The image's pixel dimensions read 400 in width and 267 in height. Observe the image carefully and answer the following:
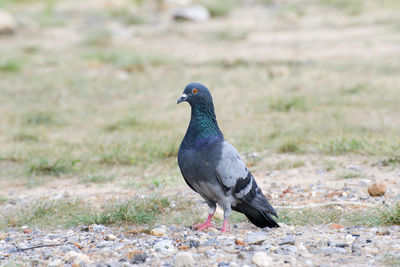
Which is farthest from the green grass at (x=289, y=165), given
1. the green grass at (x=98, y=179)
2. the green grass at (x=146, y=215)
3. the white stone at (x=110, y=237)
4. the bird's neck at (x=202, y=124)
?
the white stone at (x=110, y=237)

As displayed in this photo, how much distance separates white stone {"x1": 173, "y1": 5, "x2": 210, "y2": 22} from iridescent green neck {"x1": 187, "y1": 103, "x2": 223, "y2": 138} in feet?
39.7

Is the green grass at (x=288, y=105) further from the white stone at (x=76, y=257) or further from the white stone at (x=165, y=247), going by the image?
the white stone at (x=76, y=257)

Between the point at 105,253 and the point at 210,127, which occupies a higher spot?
the point at 210,127

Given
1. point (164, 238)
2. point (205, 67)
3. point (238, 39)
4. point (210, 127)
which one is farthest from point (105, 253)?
point (238, 39)

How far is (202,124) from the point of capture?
3.74 m

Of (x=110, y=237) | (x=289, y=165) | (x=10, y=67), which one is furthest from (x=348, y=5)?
(x=110, y=237)

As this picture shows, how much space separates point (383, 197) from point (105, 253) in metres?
2.26

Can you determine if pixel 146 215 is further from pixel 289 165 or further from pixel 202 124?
pixel 289 165

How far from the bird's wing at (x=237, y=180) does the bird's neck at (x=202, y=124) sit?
119 millimetres

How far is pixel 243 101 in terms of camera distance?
27.8ft

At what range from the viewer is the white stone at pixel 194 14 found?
616 inches

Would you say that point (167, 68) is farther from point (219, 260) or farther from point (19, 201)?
point (219, 260)

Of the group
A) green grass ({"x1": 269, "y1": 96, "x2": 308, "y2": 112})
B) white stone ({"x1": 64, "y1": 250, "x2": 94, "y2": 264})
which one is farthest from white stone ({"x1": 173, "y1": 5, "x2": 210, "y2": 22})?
white stone ({"x1": 64, "y1": 250, "x2": 94, "y2": 264})

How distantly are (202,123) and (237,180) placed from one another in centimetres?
42
